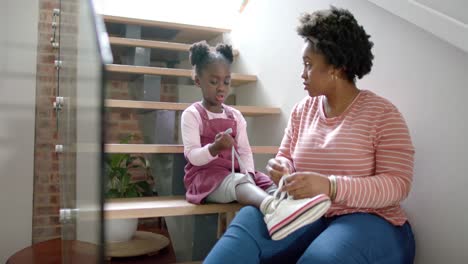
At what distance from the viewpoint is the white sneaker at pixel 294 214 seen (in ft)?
3.46

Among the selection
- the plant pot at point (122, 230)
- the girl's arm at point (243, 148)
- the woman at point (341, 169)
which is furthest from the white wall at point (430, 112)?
the plant pot at point (122, 230)

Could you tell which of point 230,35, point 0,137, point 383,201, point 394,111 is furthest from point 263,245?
point 0,137

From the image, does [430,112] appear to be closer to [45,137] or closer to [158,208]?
[158,208]

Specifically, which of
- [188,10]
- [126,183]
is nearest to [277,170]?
[126,183]

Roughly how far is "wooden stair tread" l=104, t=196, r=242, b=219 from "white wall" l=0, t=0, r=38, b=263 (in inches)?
60.9

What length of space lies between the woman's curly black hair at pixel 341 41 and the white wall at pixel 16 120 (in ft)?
7.27

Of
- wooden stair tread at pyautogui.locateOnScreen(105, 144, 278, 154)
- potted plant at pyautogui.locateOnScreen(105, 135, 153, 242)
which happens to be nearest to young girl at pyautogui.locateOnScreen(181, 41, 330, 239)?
wooden stair tread at pyautogui.locateOnScreen(105, 144, 278, 154)

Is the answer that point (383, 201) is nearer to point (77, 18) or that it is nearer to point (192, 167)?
point (192, 167)

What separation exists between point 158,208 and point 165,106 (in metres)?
0.61

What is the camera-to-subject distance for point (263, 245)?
113cm

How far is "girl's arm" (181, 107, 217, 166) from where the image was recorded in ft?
5.15

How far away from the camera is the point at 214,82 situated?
176cm

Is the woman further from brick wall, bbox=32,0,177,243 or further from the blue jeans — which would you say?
brick wall, bbox=32,0,177,243

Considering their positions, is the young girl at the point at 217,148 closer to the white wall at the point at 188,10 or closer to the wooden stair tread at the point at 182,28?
the wooden stair tread at the point at 182,28
